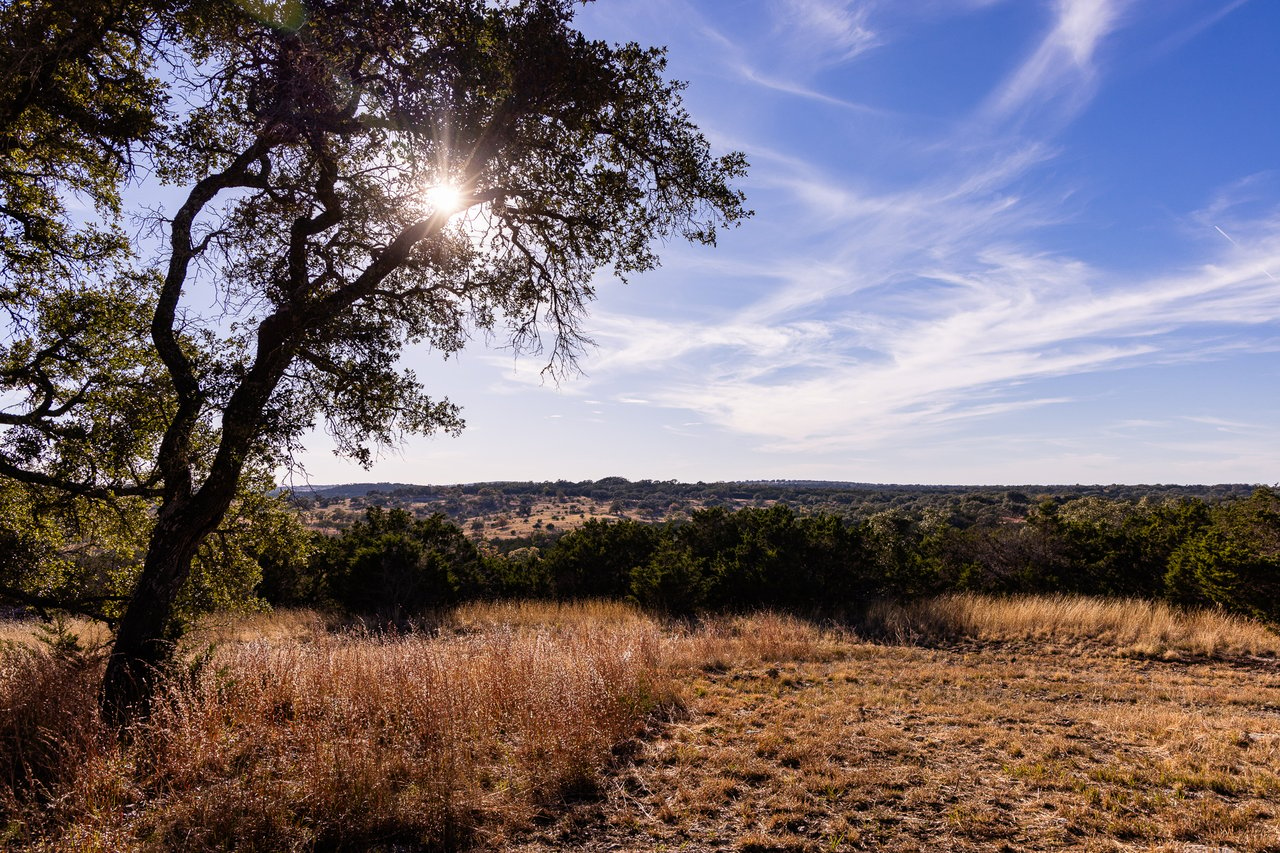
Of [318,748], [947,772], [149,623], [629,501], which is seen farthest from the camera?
[629,501]

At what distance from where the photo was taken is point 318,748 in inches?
169

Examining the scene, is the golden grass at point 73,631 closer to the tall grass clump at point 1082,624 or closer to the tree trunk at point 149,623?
the tree trunk at point 149,623

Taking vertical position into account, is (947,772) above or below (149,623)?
below

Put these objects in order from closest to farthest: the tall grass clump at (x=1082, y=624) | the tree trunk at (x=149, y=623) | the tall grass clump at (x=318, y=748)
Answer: the tall grass clump at (x=318, y=748)
the tree trunk at (x=149, y=623)
the tall grass clump at (x=1082, y=624)

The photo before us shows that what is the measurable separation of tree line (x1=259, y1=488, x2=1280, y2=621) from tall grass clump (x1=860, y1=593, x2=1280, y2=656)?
1071 mm

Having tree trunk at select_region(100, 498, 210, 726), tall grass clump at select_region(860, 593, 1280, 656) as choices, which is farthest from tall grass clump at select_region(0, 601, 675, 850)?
tall grass clump at select_region(860, 593, 1280, 656)

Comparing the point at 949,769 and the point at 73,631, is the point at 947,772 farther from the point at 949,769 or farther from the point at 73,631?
the point at 73,631

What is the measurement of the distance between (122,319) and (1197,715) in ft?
44.0

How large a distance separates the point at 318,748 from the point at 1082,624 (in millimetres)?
13274

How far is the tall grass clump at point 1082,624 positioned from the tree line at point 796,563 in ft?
3.51

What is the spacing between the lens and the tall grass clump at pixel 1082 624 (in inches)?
394

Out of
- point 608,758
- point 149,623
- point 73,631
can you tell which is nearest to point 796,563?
point 608,758

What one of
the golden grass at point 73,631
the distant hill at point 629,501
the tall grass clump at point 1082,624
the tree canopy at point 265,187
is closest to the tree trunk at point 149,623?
Answer: the tree canopy at point 265,187

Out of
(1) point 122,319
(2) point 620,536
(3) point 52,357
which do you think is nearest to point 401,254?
(1) point 122,319
